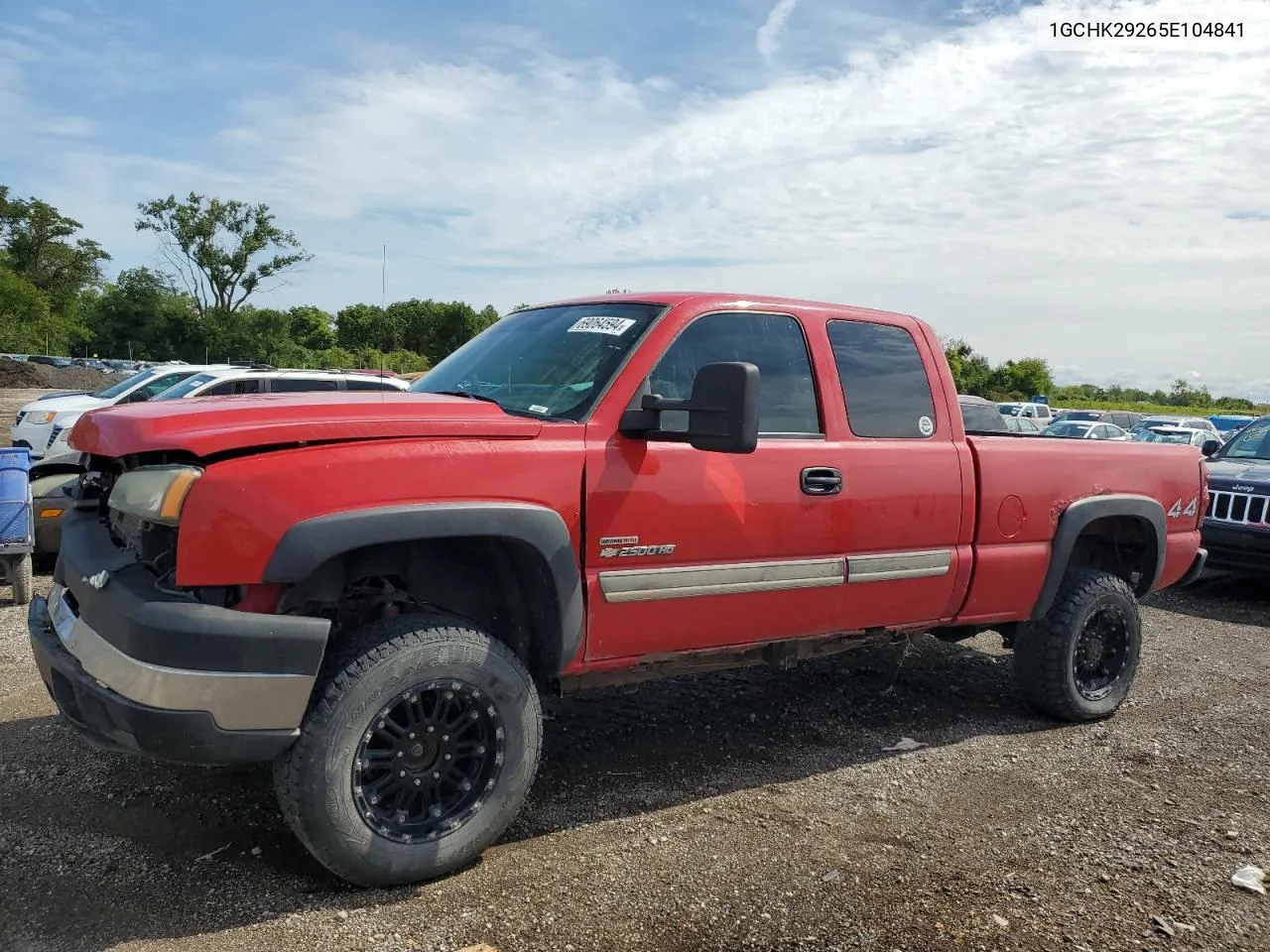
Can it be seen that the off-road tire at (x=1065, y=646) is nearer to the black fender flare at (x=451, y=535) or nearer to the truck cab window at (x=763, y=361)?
the truck cab window at (x=763, y=361)

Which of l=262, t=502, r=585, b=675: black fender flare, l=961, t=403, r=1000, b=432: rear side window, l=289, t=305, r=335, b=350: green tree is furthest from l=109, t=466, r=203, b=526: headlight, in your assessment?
l=289, t=305, r=335, b=350: green tree

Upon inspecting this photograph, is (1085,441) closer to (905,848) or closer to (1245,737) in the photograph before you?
(1245,737)

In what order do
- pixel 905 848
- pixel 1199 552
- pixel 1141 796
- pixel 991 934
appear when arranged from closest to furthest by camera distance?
1. pixel 991 934
2. pixel 905 848
3. pixel 1141 796
4. pixel 1199 552

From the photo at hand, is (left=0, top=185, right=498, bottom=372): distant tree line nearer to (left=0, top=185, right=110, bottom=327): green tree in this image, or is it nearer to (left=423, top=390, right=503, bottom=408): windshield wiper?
(left=0, top=185, right=110, bottom=327): green tree

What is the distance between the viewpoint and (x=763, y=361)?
13.0 ft

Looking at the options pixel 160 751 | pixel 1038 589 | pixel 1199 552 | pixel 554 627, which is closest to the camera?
pixel 160 751

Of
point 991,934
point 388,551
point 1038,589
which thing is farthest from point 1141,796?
point 388,551

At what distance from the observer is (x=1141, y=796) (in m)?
4.08

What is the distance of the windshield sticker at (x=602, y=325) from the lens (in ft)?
12.3

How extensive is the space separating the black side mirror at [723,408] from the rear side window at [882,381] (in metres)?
1.03

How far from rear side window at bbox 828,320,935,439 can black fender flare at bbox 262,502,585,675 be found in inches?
58.1

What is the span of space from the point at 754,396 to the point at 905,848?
5.73ft

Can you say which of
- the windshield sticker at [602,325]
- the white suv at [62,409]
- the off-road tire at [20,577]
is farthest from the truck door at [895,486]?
the white suv at [62,409]

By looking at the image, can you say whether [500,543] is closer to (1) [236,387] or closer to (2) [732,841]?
(2) [732,841]
